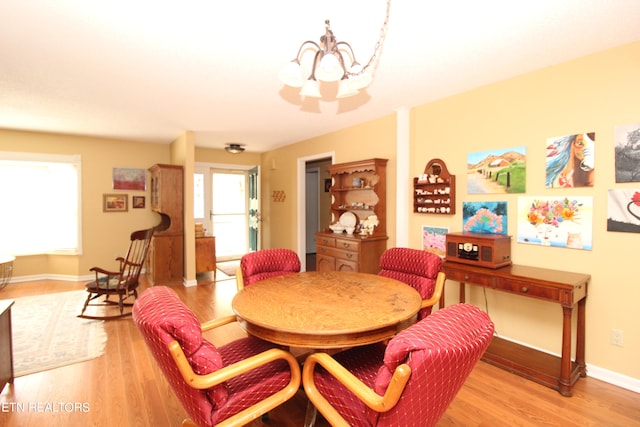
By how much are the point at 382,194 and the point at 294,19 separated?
241 cm

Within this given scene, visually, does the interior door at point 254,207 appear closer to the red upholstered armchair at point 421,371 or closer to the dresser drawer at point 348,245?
the dresser drawer at point 348,245

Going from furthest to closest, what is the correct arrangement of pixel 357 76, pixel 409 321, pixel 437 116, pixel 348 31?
pixel 437 116 < pixel 348 31 < pixel 357 76 < pixel 409 321

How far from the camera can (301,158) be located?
216 inches

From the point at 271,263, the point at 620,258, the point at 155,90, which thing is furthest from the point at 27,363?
the point at 620,258

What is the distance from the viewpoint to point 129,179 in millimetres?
5586

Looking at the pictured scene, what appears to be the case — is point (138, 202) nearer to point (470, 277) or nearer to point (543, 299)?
point (470, 277)

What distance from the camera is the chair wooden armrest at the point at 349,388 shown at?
40.1 inches

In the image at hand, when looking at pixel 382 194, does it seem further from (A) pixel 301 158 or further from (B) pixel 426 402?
(B) pixel 426 402

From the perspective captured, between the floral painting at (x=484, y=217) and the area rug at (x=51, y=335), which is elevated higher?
the floral painting at (x=484, y=217)

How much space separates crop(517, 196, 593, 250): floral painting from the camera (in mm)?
2361

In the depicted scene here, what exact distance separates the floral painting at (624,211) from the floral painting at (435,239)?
130 centimetres

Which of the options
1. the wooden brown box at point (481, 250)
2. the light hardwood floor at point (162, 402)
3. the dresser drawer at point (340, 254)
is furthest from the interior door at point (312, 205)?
the light hardwood floor at point (162, 402)

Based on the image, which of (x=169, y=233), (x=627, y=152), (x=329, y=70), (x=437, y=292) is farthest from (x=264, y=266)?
(x=169, y=233)

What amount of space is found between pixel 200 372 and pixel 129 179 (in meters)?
5.39
